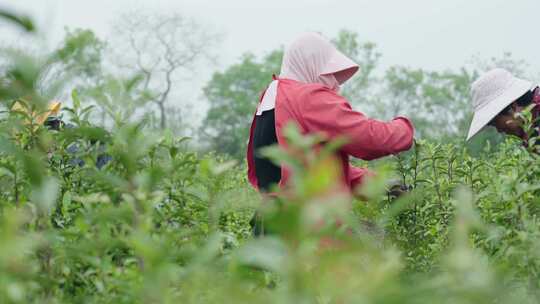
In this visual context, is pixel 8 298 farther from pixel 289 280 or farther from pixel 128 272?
pixel 289 280

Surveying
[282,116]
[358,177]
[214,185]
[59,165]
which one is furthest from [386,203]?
[214,185]

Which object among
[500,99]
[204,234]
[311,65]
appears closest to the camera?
[204,234]

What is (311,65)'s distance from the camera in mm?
3818

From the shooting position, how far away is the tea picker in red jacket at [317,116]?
3521mm

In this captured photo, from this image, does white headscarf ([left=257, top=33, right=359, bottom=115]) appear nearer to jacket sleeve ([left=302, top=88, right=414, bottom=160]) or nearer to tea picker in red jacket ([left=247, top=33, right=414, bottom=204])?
tea picker in red jacket ([left=247, top=33, right=414, bottom=204])

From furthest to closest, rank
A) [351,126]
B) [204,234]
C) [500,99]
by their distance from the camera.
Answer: [500,99]
[351,126]
[204,234]

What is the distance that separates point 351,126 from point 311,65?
0.46 metres

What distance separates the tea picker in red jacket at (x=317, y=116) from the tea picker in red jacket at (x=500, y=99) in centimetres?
74

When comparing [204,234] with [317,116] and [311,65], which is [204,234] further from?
[311,65]

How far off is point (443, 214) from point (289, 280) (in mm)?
2575

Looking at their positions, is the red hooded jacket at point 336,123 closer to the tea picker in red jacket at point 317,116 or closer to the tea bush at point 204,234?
the tea picker in red jacket at point 317,116

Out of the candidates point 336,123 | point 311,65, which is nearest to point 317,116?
point 336,123

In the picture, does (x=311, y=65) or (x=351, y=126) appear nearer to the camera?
(x=351, y=126)

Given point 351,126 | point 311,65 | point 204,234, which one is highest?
point 311,65
